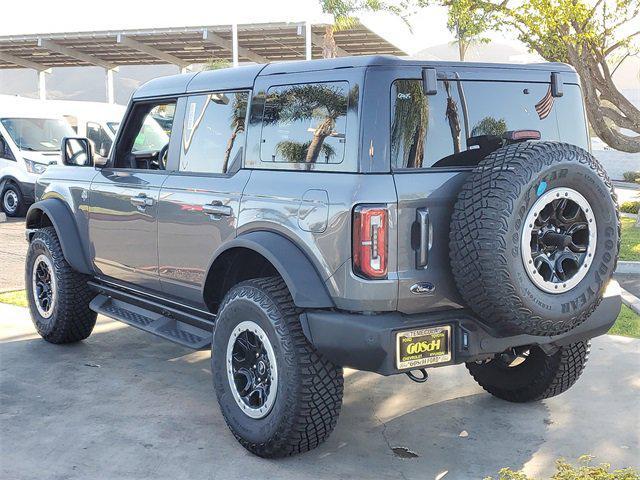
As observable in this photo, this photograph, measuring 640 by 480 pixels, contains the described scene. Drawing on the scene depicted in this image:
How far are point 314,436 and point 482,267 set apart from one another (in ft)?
3.91

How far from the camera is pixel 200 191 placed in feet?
15.4

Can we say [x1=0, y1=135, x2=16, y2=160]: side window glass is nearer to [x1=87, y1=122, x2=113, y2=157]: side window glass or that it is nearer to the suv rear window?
[x1=87, y1=122, x2=113, y2=157]: side window glass

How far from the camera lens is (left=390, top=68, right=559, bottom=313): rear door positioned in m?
3.77

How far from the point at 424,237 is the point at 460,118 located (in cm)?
72

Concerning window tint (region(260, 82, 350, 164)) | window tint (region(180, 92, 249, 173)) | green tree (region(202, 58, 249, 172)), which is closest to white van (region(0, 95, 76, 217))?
window tint (region(180, 92, 249, 173))

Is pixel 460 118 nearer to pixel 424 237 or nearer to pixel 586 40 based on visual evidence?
pixel 424 237

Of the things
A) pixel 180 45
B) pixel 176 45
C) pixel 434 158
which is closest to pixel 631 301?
pixel 434 158

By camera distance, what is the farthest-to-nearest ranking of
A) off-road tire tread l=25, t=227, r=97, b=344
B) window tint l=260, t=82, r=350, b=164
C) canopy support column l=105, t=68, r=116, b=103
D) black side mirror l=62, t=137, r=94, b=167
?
canopy support column l=105, t=68, r=116, b=103
off-road tire tread l=25, t=227, r=97, b=344
black side mirror l=62, t=137, r=94, b=167
window tint l=260, t=82, r=350, b=164

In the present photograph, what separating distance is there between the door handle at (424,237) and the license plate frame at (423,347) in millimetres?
307

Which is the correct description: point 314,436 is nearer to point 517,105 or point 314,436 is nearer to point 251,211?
point 251,211

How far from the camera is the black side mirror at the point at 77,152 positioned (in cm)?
592

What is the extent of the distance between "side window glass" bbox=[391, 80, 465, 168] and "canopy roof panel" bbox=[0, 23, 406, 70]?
2849 cm

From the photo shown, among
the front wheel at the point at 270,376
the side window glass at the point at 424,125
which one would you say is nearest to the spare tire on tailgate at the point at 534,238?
the side window glass at the point at 424,125

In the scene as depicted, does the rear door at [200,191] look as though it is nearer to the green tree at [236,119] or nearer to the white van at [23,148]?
the green tree at [236,119]
